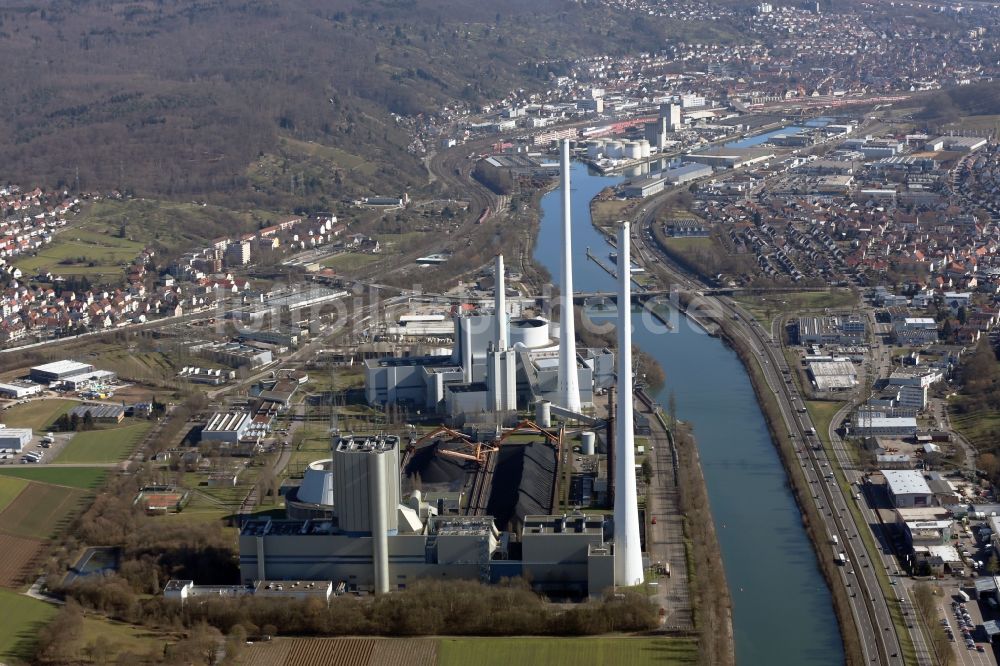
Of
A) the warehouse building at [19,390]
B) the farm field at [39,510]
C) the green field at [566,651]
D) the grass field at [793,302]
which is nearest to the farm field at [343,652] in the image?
the green field at [566,651]

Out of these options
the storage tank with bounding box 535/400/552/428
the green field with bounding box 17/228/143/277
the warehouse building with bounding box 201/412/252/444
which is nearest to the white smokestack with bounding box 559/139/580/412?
the storage tank with bounding box 535/400/552/428

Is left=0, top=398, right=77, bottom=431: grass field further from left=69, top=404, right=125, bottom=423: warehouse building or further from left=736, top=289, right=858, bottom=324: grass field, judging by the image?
left=736, top=289, right=858, bottom=324: grass field

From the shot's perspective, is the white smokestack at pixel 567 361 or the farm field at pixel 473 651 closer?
the farm field at pixel 473 651

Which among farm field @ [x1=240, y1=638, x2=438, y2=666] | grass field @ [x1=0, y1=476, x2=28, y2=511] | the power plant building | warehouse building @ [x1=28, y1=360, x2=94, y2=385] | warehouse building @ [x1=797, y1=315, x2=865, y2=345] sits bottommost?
farm field @ [x1=240, y1=638, x2=438, y2=666]

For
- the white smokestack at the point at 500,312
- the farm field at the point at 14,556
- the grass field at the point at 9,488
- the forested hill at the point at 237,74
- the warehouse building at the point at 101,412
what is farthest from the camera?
the forested hill at the point at 237,74

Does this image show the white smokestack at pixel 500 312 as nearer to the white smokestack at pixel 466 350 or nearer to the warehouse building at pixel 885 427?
the white smokestack at pixel 466 350
